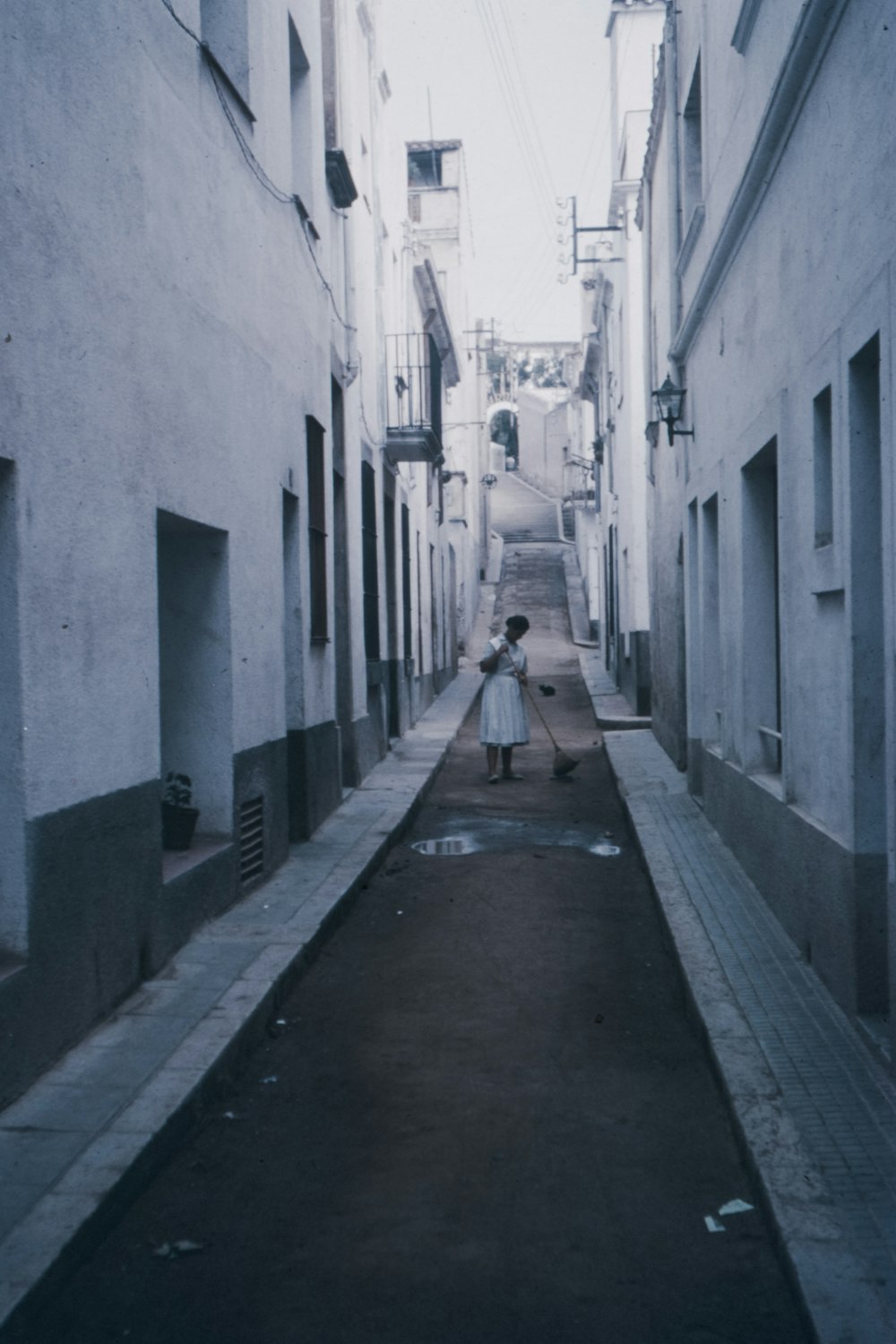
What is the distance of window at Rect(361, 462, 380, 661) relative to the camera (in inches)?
594

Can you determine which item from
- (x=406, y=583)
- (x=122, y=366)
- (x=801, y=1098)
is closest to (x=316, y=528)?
(x=122, y=366)

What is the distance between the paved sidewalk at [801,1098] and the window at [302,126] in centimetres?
624

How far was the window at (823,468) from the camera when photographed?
590 cm

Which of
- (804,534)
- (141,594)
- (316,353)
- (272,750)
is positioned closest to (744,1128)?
(804,534)

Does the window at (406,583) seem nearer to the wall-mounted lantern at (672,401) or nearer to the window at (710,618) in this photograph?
the wall-mounted lantern at (672,401)

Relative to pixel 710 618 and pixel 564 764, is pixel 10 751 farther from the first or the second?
pixel 564 764

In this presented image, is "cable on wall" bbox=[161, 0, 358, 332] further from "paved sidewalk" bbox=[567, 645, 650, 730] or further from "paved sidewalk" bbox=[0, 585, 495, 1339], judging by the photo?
"paved sidewalk" bbox=[567, 645, 650, 730]

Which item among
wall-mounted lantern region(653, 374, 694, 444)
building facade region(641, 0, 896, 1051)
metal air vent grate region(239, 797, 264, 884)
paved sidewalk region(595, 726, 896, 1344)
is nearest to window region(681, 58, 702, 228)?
building facade region(641, 0, 896, 1051)

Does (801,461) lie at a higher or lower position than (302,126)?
lower

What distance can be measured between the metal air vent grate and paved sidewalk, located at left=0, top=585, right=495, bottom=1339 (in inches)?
6.0

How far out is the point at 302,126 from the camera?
10.6 metres

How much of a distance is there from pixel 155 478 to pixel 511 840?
5307 millimetres

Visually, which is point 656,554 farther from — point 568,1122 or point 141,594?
point 568,1122

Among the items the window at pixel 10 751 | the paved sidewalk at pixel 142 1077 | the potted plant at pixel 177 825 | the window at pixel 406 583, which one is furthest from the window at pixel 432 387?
the window at pixel 10 751
